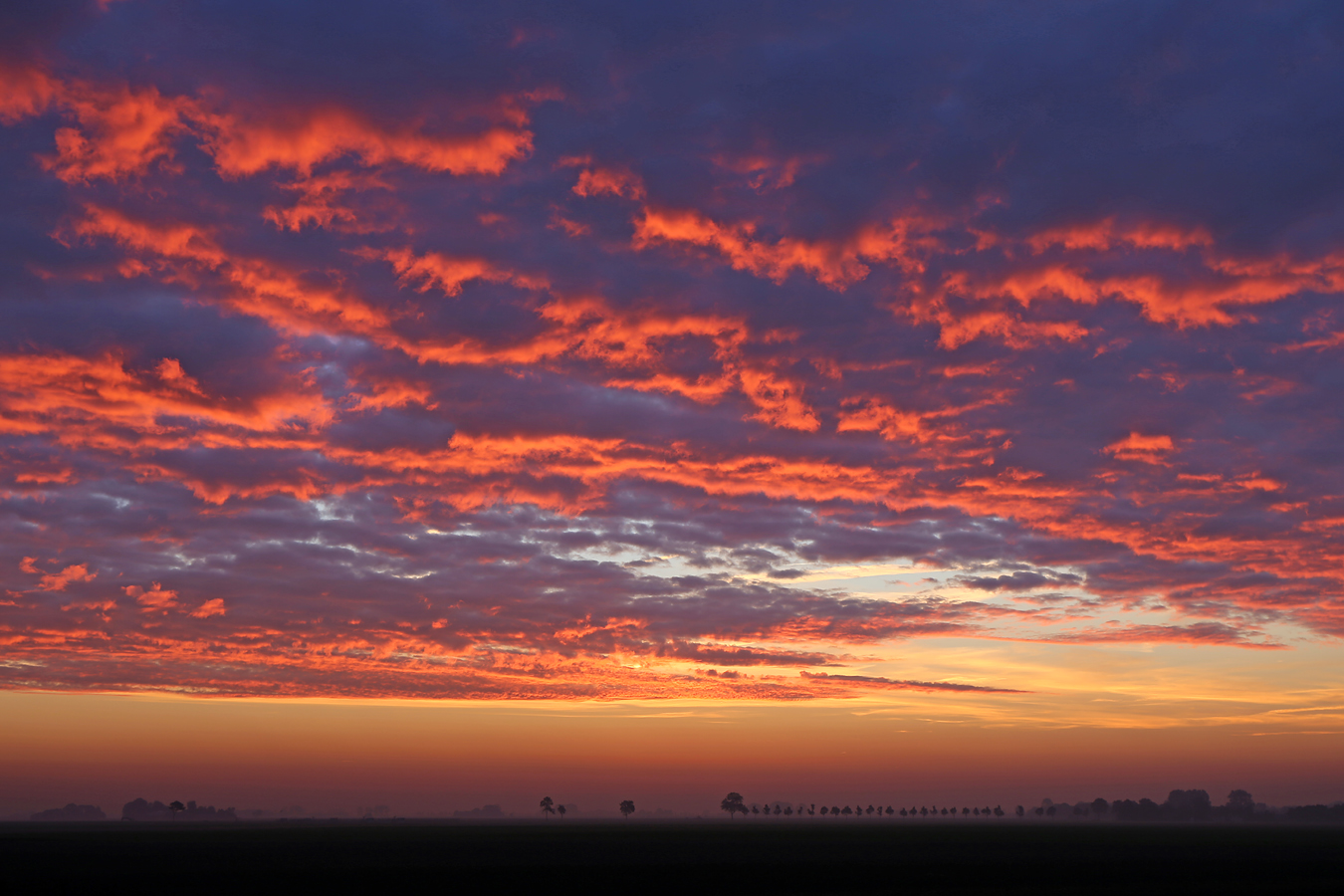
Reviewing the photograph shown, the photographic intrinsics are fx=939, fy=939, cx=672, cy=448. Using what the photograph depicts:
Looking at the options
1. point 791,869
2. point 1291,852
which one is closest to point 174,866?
point 791,869

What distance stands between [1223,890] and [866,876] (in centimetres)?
2032

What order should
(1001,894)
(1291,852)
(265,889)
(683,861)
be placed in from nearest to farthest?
(1001,894) → (265,889) → (683,861) → (1291,852)

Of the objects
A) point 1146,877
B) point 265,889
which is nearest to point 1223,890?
point 1146,877

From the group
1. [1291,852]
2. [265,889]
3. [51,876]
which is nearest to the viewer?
[265,889]

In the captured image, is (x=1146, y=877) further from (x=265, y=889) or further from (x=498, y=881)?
(x=265, y=889)

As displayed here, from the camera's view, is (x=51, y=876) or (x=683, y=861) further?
(x=683, y=861)

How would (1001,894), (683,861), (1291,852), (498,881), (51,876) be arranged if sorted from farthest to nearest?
1. (1291,852)
2. (683,861)
3. (51,876)
4. (498,881)
5. (1001,894)

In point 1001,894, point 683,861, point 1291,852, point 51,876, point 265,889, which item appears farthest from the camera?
point 1291,852

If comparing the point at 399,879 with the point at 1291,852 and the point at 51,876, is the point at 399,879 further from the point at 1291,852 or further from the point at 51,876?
the point at 1291,852

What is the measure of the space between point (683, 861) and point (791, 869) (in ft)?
42.1

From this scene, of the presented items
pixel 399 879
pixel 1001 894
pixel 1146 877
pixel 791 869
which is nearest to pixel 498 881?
pixel 399 879

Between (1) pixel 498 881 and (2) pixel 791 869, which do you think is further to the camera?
(2) pixel 791 869

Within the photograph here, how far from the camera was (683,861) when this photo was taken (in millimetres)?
76188

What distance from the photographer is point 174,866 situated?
236 feet
